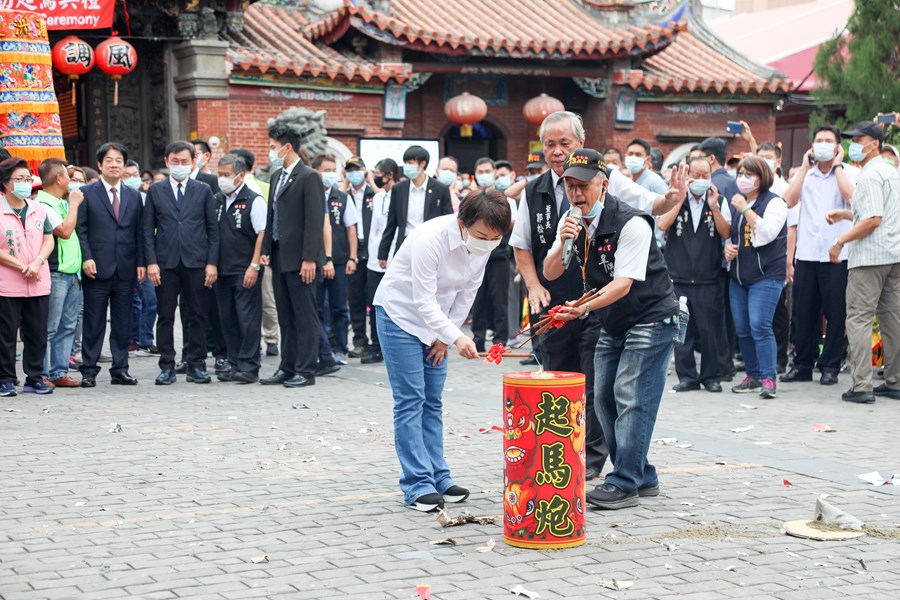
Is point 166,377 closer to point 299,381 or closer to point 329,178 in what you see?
point 299,381

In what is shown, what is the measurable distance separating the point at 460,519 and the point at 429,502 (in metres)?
0.33

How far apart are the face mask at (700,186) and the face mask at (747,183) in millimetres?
351

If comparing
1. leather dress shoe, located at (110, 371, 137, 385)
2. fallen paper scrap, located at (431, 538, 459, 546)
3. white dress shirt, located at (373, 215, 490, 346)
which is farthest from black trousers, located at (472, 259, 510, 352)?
fallen paper scrap, located at (431, 538, 459, 546)

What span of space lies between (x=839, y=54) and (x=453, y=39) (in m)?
6.64

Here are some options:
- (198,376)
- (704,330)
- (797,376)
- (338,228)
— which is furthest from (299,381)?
(797,376)

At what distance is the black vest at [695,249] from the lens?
10.5m

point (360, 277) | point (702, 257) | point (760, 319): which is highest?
point (702, 257)

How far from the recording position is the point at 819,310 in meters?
11.3

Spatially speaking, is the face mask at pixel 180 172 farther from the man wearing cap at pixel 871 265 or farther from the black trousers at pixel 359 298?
the man wearing cap at pixel 871 265

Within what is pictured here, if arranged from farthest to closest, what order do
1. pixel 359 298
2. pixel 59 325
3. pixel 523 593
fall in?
pixel 359 298, pixel 59 325, pixel 523 593

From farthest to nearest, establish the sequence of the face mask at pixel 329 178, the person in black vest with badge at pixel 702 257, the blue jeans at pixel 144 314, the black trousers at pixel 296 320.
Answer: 1. the blue jeans at pixel 144 314
2. the face mask at pixel 329 178
3. the black trousers at pixel 296 320
4. the person in black vest with badge at pixel 702 257

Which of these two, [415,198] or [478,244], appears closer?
[478,244]

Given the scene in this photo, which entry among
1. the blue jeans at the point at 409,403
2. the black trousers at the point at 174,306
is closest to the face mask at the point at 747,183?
the black trousers at the point at 174,306

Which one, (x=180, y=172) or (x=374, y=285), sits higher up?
(x=180, y=172)
